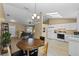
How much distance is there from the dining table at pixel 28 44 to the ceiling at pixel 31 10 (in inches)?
14.4

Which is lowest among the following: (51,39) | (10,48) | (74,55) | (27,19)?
(74,55)

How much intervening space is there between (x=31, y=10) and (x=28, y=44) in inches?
24.9

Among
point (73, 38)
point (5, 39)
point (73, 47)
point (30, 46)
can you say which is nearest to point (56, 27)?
point (73, 38)

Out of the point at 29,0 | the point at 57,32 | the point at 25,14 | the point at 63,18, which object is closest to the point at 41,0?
the point at 29,0

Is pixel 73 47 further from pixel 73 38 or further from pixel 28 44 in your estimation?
pixel 28 44

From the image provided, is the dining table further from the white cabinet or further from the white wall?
the white cabinet

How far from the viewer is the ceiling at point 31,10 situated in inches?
75.2

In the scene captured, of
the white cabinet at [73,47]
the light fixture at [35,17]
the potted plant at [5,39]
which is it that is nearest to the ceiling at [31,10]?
the light fixture at [35,17]

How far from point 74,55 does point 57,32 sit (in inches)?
20.9

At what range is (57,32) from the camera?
197 cm

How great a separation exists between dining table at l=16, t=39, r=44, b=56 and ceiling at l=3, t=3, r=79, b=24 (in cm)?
37

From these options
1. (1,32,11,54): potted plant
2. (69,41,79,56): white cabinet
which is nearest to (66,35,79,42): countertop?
(69,41,79,56): white cabinet

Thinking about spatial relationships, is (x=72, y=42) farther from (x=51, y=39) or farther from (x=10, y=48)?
(x=10, y=48)

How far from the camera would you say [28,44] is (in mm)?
1915
